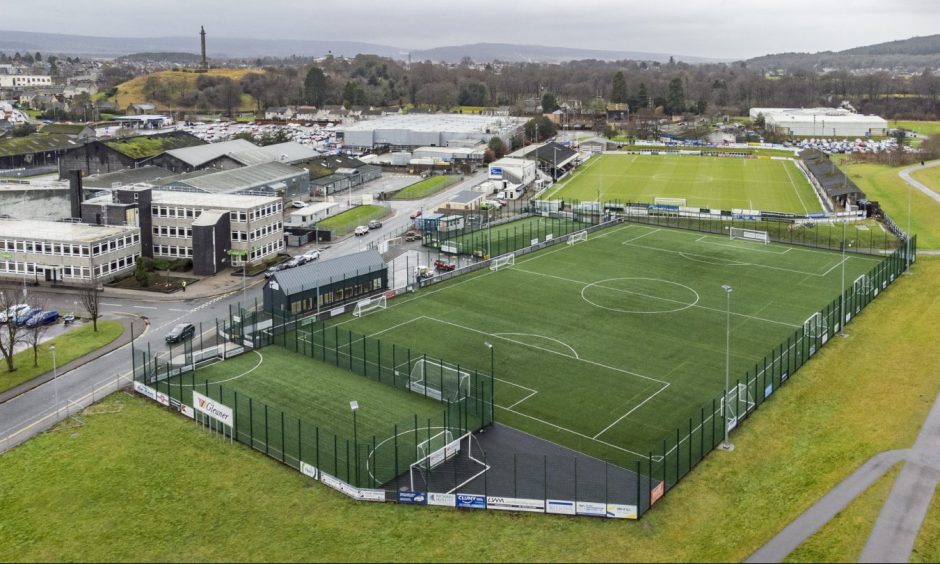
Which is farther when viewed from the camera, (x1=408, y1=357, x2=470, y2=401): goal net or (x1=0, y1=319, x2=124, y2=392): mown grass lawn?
(x1=0, y1=319, x2=124, y2=392): mown grass lawn

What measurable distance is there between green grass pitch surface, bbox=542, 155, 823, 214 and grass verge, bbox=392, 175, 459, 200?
11674mm

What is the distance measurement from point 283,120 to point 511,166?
79360mm

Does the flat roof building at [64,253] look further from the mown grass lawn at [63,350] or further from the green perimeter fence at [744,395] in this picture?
the green perimeter fence at [744,395]

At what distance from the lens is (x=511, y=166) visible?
97750 mm

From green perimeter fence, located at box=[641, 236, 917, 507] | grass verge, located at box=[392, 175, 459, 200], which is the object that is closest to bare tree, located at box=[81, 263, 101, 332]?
green perimeter fence, located at box=[641, 236, 917, 507]

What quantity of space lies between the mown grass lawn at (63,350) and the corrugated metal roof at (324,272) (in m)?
8.83

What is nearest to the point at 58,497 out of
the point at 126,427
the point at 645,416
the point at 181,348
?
the point at 126,427

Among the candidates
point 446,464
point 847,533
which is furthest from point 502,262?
point 847,533

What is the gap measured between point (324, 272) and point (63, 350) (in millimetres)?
14334

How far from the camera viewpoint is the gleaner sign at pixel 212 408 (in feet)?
104

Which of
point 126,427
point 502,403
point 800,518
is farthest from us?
point 502,403

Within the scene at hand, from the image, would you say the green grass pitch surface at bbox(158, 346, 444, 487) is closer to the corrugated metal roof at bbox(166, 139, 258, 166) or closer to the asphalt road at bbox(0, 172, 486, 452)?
the asphalt road at bbox(0, 172, 486, 452)

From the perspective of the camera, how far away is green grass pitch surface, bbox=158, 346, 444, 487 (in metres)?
30.6

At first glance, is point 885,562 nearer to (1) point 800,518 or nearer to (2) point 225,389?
(1) point 800,518
